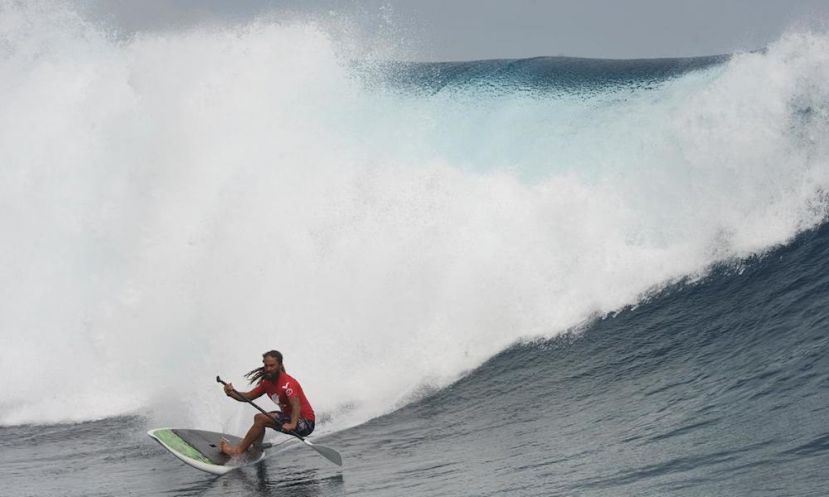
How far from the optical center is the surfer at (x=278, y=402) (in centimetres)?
965

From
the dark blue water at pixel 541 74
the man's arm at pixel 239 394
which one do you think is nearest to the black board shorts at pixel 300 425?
the man's arm at pixel 239 394

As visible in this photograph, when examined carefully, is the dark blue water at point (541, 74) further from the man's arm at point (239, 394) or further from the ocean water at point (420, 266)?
the man's arm at point (239, 394)

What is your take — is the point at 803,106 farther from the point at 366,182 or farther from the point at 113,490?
the point at 113,490

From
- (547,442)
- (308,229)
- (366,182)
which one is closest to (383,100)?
(366,182)

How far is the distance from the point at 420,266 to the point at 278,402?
200 inches

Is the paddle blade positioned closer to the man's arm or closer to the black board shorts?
the black board shorts

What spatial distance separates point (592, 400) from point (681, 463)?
307 cm

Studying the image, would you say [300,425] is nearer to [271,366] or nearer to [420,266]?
[271,366]

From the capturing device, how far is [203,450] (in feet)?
32.0

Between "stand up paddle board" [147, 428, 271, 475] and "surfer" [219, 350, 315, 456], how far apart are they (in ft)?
0.32

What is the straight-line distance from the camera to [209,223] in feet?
52.1

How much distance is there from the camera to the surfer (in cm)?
965

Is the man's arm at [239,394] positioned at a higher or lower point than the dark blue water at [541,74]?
lower

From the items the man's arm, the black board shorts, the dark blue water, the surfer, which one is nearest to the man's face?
the surfer
